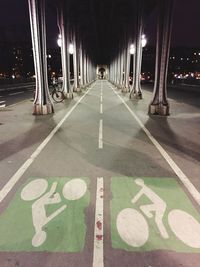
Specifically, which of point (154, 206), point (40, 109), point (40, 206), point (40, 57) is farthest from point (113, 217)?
point (40, 57)

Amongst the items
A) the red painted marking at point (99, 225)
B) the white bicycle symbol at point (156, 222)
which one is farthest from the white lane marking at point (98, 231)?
the white bicycle symbol at point (156, 222)

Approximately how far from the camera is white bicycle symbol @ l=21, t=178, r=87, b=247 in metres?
4.12

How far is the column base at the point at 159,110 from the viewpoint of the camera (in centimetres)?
1530

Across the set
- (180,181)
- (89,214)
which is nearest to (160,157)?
(180,181)

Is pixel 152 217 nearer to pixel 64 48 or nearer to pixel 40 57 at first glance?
pixel 40 57

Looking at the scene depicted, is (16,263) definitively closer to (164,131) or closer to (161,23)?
(164,131)

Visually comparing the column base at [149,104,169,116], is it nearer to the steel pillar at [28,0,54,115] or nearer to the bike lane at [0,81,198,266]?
the steel pillar at [28,0,54,115]

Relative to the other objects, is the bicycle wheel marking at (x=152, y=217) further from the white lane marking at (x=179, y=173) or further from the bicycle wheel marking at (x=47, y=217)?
the bicycle wheel marking at (x=47, y=217)

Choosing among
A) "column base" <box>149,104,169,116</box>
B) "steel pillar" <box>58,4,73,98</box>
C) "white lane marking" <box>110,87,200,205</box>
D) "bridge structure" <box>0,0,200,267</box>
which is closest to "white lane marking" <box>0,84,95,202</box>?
"bridge structure" <box>0,0,200,267</box>

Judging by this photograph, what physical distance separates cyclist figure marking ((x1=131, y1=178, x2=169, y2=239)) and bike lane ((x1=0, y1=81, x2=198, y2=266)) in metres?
0.10

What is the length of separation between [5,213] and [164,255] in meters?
2.81

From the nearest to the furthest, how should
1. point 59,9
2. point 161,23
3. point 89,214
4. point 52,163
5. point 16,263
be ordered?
point 16,263 < point 89,214 < point 52,163 < point 161,23 < point 59,9

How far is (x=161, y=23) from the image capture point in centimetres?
1508

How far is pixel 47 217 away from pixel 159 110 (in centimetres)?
1226
